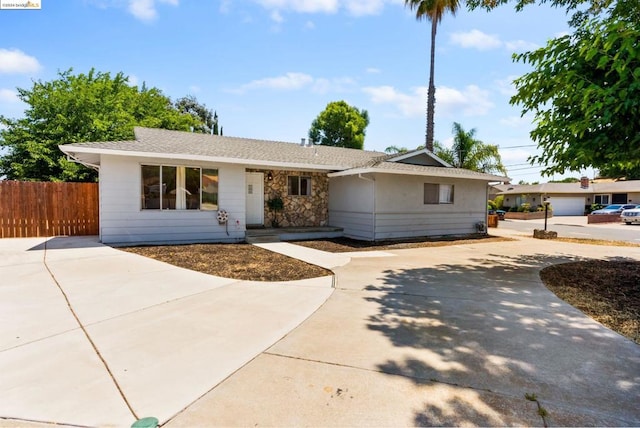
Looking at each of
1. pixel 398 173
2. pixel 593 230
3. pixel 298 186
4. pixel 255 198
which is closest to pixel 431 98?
pixel 398 173

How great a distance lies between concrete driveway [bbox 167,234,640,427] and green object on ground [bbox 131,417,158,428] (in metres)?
0.11

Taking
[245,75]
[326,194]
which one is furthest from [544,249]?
[245,75]

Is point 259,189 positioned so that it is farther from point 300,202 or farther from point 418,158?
point 418,158

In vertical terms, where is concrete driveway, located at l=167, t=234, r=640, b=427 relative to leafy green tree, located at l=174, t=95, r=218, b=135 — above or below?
below

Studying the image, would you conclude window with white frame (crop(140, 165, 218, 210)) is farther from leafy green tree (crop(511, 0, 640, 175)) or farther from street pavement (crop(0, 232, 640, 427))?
leafy green tree (crop(511, 0, 640, 175))

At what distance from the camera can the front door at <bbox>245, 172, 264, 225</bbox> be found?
1293 cm

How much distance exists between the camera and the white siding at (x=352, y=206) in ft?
39.1

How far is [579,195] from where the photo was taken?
38531mm

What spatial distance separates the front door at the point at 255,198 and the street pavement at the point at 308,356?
23.6ft

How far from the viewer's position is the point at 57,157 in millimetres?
14703

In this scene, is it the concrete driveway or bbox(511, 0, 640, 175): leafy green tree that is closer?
the concrete driveway

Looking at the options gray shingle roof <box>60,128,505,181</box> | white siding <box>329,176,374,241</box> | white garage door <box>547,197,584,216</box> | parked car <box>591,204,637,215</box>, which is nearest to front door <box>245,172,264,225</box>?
gray shingle roof <box>60,128,505,181</box>

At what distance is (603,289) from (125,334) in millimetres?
7549

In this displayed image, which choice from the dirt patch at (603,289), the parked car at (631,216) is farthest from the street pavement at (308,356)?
the parked car at (631,216)
